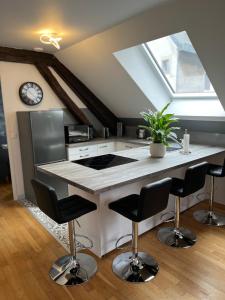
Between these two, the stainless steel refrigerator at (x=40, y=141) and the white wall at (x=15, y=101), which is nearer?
the stainless steel refrigerator at (x=40, y=141)

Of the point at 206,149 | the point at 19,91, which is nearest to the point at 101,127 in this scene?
the point at 19,91

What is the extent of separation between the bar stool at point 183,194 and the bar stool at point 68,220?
0.93 metres

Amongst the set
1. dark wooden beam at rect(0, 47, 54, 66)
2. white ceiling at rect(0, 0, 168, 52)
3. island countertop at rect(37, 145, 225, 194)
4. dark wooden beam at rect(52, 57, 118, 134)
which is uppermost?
white ceiling at rect(0, 0, 168, 52)

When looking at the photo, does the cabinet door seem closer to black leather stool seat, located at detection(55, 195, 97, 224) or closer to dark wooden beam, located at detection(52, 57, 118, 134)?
dark wooden beam, located at detection(52, 57, 118, 134)

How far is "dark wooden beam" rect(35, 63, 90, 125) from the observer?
412cm

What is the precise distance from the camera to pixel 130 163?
268 cm

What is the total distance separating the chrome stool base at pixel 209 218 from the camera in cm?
311

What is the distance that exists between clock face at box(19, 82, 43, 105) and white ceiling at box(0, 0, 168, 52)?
2.93 ft

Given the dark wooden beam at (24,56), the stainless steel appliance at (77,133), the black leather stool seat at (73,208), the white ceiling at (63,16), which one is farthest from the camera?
the stainless steel appliance at (77,133)

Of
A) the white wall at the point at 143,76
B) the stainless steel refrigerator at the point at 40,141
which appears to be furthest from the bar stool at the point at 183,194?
the stainless steel refrigerator at the point at 40,141

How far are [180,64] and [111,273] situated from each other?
3.09 m

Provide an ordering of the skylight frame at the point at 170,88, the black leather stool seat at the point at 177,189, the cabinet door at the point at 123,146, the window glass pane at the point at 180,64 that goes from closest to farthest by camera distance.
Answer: the black leather stool seat at the point at 177,189 < the window glass pane at the point at 180,64 < the skylight frame at the point at 170,88 < the cabinet door at the point at 123,146

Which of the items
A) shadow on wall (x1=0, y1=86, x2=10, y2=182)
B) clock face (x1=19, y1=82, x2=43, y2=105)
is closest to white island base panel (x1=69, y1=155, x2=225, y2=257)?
clock face (x1=19, y1=82, x2=43, y2=105)

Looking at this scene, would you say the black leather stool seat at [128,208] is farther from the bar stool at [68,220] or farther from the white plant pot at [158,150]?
the white plant pot at [158,150]
